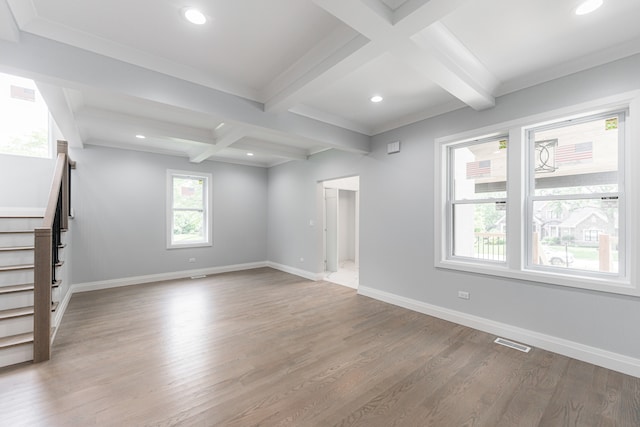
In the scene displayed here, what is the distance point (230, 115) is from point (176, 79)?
1.93 feet

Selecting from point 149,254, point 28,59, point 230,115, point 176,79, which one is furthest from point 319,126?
point 149,254

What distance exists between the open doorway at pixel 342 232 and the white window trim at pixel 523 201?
2107 millimetres

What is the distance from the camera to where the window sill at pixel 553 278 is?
2379 mm

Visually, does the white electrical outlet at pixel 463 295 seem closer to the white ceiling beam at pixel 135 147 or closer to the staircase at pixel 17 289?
the staircase at pixel 17 289

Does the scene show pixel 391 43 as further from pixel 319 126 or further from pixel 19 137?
pixel 19 137

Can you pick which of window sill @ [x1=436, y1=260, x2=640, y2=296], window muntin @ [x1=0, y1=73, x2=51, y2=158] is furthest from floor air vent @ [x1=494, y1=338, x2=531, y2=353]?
window muntin @ [x1=0, y1=73, x2=51, y2=158]

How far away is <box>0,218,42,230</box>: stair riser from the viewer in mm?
3062

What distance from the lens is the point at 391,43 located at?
201 cm

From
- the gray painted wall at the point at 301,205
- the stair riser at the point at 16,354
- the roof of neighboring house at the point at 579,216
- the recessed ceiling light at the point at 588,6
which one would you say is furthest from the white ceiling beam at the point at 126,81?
the roof of neighboring house at the point at 579,216

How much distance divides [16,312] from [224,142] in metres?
3.12

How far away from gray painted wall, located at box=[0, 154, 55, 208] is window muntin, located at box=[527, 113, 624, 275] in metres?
6.73

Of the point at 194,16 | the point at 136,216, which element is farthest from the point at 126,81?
the point at 136,216

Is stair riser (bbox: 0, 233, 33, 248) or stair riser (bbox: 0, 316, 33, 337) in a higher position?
stair riser (bbox: 0, 233, 33, 248)

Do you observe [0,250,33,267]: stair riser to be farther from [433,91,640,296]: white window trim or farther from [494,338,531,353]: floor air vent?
[494,338,531,353]: floor air vent
